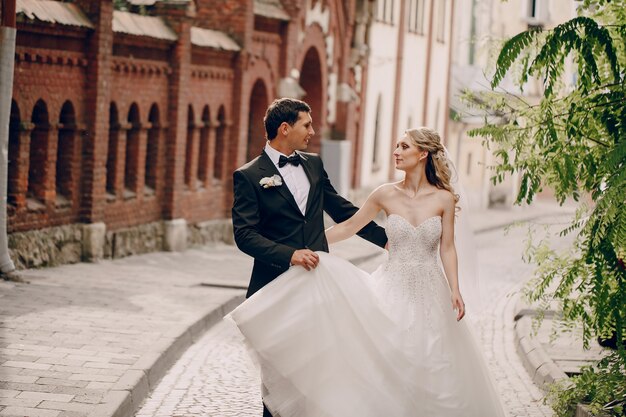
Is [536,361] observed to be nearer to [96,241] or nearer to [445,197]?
[445,197]

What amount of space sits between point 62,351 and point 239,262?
438 inches

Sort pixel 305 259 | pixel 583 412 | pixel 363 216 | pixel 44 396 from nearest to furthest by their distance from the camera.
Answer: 1. pixel 305 259
2. pixel 363 216
3. pixel 44 396
4. pixel 583 412

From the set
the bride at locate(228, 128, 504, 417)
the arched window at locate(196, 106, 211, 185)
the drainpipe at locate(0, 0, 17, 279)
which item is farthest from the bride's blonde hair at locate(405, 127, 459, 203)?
the arched window at locate(196, 106, 211, 185)

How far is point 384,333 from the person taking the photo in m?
8.01

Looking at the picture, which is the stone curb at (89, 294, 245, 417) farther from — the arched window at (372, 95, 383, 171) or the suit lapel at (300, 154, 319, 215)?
the arched window at (372, 95, 383, 171)

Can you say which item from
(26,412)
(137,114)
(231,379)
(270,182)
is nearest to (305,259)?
(270,182)

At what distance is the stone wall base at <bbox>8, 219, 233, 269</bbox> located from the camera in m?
17.5

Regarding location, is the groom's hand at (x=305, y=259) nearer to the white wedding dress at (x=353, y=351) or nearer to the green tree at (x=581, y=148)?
the white wedding dress at (x=353, y=351)

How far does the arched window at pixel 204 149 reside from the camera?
25359 mm

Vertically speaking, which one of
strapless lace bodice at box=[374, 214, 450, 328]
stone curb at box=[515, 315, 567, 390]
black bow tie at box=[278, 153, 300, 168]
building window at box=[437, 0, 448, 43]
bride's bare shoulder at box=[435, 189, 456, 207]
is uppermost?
building window at box=[437, 0, 448, 43]

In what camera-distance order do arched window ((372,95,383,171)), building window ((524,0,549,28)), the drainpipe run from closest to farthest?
1. the drainpipe
2. arched window ((372,95,383,171))
3. building window ((524,0,549,28))

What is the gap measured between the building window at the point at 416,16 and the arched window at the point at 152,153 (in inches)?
832

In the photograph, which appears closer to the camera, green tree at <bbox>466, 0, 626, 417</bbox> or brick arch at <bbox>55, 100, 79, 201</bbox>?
green tree at <bbox>466, 0, 626, 417</bbox>

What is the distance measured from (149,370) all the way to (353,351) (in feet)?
9.52
